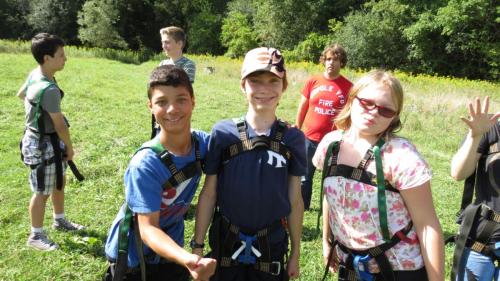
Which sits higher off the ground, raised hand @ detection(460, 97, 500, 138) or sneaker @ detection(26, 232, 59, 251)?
raised hand @ detection(460, 97, 500, 138)

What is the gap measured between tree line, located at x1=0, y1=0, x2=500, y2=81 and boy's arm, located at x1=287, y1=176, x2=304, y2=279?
31.1 meters

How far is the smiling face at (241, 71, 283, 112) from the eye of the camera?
89.7 inches

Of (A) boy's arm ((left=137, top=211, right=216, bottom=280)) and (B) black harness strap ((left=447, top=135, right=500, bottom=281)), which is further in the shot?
(B) black harness strap ((left=447, top=135, right=500, bottom=281))

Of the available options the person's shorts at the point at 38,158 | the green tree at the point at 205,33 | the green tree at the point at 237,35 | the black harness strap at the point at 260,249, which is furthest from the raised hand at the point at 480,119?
the green tree at the point at 205,33

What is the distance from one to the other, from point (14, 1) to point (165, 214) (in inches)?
1856

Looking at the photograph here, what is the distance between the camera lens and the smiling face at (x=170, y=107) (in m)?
2.12

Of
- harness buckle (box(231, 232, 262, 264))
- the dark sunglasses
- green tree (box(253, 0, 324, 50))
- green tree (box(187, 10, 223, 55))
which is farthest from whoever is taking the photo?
green tree (box(187, 10, 223, 55))

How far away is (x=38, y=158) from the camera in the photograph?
153 inches

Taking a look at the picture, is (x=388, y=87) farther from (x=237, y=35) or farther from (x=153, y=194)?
(x=237, y=35)

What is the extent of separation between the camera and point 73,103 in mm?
11234

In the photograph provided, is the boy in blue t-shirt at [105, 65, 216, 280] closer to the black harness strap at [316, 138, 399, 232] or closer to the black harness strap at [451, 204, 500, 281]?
the black harness strap at [316, 138, 399, 232]

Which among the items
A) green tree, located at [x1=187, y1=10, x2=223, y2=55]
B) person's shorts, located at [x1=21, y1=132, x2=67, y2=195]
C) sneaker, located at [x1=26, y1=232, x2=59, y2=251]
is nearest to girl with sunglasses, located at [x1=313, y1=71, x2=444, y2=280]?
person's shorts, located at [x1=21, y1=132, x2=67, y2=195]

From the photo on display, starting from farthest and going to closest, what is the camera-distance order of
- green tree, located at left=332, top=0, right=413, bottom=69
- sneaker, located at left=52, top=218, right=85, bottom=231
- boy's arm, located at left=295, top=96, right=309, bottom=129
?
green tree, located at left=332, top=0, right=413, bottom=69
boy's arm, located at left=295, top=96, right=309, bottom=129
sneaker, located at left=52, top=218, right=85, bottom=231

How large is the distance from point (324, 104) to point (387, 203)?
9.59ft
